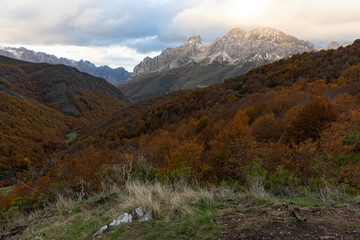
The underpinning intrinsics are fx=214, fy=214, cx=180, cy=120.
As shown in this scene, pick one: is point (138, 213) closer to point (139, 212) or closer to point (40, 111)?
point (139, 212)

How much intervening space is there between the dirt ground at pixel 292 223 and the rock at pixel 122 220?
7.41ft

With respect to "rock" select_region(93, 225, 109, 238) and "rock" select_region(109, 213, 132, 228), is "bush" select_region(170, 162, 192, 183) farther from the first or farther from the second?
"rock" select_region(93, 225, 109, 238)

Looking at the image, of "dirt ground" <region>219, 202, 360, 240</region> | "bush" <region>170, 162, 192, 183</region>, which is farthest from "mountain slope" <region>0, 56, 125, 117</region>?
"dirt ground" <region>219, 202, 360, 240</region>

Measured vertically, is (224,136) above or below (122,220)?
below

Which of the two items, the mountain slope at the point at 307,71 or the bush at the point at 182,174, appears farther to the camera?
the mountain slope at the point at 307,71

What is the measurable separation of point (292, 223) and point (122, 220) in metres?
3.71

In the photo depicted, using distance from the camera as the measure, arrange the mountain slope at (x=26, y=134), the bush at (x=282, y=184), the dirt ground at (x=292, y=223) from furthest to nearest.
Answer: the mountain slope at (x=26, y=134) < the bush at (x=282, y=184) < the dirt ground at (x=292, y=223)

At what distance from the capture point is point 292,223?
12.1 feet

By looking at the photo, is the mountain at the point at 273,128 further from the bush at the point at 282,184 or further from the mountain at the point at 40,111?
the mountain at the point at 40,111

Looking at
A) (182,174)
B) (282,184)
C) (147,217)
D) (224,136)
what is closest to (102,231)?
(147,217)

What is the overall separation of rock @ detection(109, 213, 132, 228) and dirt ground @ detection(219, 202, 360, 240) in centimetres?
226

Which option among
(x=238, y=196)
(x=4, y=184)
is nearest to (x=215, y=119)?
(x=238, y=196)

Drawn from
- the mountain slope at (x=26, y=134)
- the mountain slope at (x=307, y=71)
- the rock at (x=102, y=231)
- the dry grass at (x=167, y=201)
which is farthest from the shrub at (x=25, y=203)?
the mountain slope at (x=26, y=134)

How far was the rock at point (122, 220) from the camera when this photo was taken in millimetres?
5125
